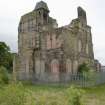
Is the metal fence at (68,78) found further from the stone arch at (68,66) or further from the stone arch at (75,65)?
the stone arch at (75,65)

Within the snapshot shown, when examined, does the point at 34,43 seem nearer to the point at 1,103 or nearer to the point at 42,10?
the point at 42,10

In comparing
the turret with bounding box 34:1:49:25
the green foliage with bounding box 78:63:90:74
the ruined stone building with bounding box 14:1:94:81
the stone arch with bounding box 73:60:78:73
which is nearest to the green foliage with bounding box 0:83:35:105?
the ruined stone building with bounding box 14:1:94:81

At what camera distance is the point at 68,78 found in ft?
117

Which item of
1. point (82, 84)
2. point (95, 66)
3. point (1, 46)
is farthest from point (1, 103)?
point (1, 46)

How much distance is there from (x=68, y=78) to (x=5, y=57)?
18288 millimetres

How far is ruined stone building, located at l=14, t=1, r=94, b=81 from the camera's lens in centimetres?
4144

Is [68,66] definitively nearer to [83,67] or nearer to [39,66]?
[83,67]

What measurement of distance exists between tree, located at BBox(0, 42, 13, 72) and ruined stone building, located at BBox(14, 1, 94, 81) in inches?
111

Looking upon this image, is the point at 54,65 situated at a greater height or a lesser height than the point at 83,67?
greater

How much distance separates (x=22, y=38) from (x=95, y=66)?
14.1 m

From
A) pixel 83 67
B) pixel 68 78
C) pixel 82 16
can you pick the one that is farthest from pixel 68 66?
pixel 82 16

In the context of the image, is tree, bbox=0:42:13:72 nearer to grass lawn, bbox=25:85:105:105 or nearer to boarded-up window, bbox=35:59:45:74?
boarded-up window, bbox=35:59:45:74

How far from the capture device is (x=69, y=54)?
4222cm

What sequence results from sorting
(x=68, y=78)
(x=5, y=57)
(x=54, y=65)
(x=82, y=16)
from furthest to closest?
1. (x=5, y=57)
2. (x=82, y=16)
3. (x=54, y=65)
4. (x=68, y=78)
